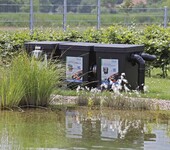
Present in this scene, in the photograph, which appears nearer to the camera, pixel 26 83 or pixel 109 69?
pixel 26 83

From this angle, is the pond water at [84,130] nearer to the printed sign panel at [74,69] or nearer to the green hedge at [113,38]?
the printed sign panel at [74,69]

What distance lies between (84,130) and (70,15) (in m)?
16.4

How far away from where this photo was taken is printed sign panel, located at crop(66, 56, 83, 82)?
14.1 metres

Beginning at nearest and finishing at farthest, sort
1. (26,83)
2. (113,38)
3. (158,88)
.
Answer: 1. (26,83)
2. (158,88)
3. (113,38)

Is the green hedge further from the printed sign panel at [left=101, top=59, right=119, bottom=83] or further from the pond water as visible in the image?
the pond water

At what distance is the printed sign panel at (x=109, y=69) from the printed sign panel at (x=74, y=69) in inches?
22.8

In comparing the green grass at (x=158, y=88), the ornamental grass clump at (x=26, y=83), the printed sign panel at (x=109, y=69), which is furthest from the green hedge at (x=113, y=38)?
the ornamental grass clump at (x=26, y=83)

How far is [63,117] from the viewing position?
11.5 meters

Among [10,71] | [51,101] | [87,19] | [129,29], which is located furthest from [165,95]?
[87,19]

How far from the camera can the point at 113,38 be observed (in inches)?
699

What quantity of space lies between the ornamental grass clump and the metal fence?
11319mm

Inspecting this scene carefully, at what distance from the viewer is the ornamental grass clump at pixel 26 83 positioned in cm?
1183

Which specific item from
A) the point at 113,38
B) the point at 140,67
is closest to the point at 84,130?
the point at 140,67

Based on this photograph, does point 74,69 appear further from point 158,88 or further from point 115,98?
point 115,98
